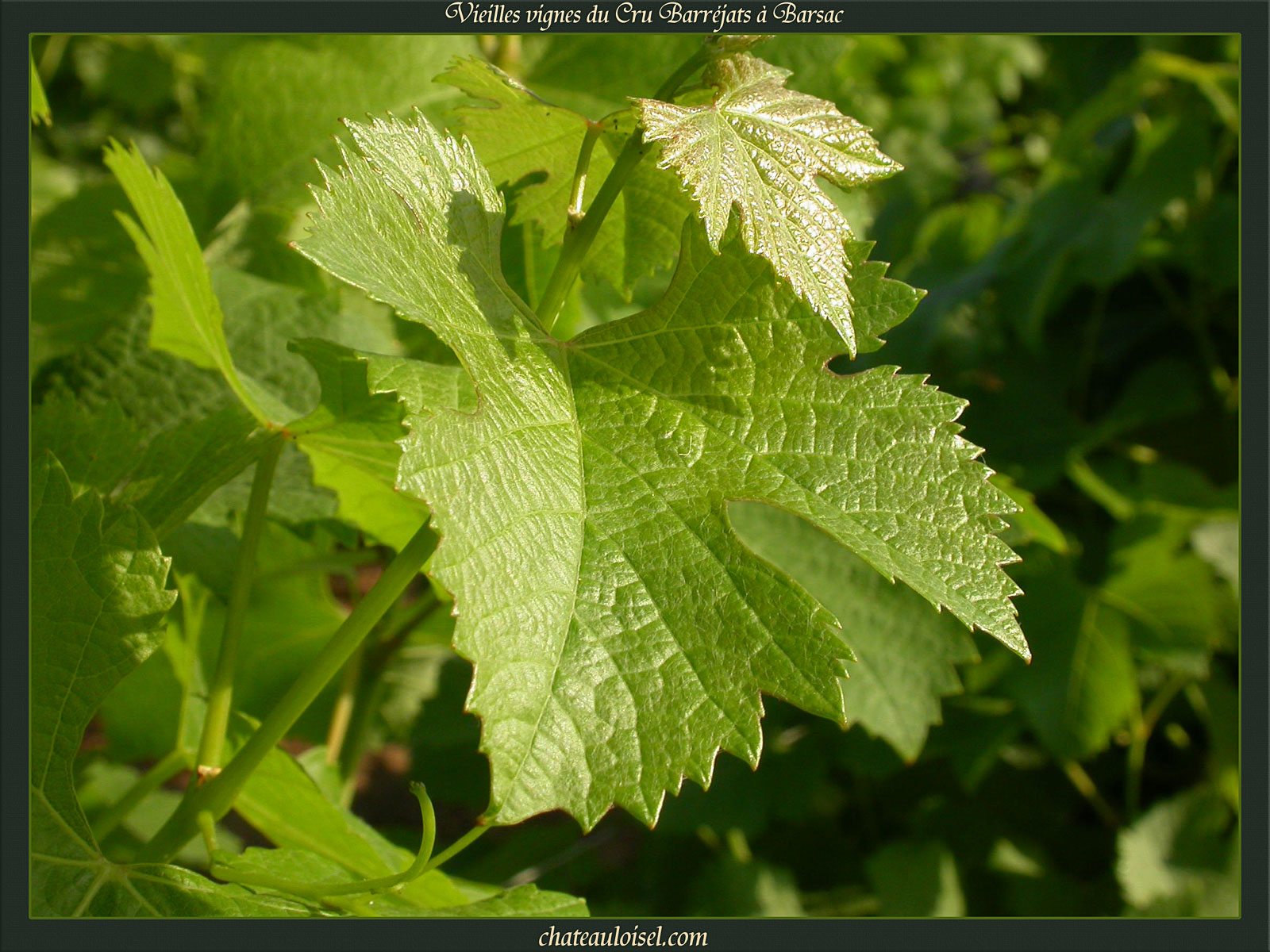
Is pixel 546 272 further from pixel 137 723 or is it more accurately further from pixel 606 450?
pixel 137 723

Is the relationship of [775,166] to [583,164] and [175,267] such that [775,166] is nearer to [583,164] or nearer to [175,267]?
[583,164]

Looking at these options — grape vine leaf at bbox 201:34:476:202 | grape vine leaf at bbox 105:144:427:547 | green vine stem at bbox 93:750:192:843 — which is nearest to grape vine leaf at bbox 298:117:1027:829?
grape vine leaf at bbox 105:144:427:547

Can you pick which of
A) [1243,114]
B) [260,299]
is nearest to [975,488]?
[260,299]

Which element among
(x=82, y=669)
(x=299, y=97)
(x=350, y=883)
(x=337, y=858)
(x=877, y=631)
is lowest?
(x=877, y=631)

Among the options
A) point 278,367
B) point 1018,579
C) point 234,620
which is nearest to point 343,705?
point 278,367

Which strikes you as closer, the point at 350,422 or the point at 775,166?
the point at 775,166
